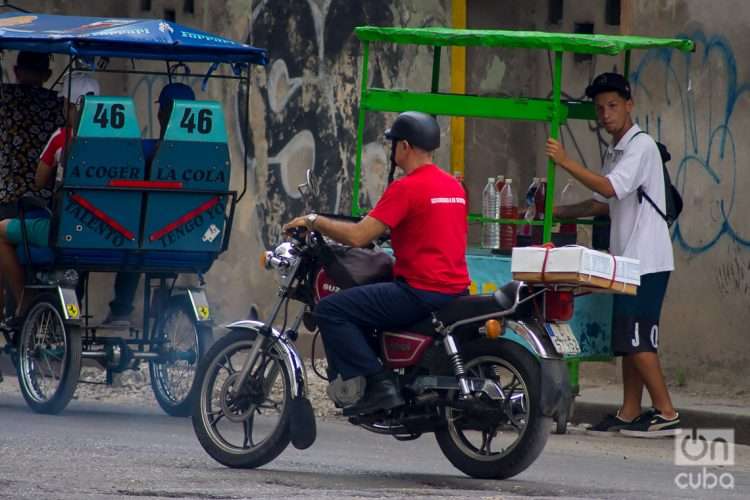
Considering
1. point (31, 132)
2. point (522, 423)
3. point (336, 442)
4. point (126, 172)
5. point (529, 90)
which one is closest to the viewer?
point (522, 423)

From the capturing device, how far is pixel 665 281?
34.3ft

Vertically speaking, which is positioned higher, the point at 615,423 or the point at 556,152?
the point at 556,152

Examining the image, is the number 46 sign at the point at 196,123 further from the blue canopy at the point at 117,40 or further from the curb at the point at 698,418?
the curb at the point at 698,418

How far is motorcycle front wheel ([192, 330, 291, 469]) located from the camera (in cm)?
833

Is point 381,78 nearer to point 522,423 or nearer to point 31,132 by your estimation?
point 31,132

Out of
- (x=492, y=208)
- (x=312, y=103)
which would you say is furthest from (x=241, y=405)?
(x=312, y=103)

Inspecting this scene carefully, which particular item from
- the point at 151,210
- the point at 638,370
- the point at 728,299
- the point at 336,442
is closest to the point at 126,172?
the point at 151,210

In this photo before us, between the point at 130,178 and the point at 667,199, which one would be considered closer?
the point at 667,199

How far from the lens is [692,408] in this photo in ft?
36.5

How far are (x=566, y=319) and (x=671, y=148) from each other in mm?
4345

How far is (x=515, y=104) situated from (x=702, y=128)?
7.65 ft

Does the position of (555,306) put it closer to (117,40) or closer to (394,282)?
(394,282)

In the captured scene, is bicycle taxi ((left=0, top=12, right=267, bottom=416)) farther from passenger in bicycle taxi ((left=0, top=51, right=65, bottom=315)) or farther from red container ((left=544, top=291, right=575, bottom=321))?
red container ((left=544, top=291, right=575, bottom=321))

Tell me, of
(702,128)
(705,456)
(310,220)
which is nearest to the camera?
(310,220)
